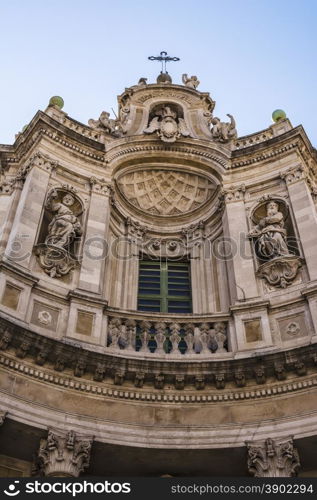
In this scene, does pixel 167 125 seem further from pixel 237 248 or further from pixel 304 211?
pixel 304 211

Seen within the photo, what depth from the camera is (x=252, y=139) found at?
20.4m

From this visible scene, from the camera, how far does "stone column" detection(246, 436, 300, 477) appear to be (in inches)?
437

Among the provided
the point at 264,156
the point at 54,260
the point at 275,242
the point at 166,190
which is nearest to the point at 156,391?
the point at 54,260

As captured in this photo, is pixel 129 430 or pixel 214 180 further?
pixel 214 180

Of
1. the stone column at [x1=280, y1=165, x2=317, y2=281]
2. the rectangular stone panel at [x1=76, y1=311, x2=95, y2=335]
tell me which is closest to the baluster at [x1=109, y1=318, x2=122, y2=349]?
the rectangular stone panel at [x1=76, y1=311, x2=95, y2=335]

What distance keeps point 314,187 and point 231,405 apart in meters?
8.46

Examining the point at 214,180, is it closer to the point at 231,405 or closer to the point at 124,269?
the point at 124,269

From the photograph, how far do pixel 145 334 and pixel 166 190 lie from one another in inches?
294

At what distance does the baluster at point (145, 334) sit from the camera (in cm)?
1343

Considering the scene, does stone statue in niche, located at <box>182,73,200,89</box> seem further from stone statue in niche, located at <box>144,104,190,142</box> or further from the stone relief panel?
the stone relief panel

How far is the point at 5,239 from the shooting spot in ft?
50.6

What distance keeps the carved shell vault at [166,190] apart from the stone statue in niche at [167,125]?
115 cm

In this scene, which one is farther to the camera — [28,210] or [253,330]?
[28,210]

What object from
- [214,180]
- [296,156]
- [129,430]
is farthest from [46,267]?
[296,156]
